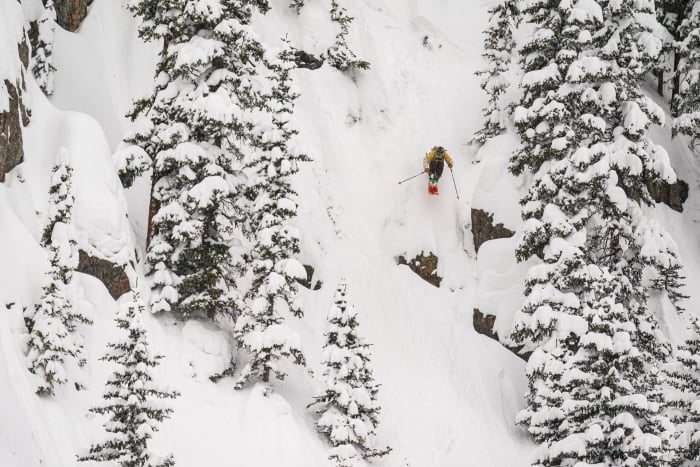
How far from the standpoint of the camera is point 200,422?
15.9 metres

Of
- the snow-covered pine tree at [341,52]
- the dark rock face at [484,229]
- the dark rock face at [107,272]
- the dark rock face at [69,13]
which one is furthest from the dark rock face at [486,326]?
the dark rock face at [69,13]

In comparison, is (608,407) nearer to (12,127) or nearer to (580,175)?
(580,175)

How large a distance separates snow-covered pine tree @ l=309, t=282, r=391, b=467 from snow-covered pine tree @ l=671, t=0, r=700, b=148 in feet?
54.8

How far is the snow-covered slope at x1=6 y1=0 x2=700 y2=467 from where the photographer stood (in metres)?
14.6

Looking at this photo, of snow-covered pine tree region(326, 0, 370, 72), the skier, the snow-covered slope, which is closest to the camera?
the snow-covered slope

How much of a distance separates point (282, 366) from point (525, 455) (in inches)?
328

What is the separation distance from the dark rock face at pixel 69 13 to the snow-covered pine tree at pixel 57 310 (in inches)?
430

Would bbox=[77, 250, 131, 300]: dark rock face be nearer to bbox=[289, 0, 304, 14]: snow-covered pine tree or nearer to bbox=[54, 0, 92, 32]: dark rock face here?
bbox=[54, 0, 92, 32]: dark rock face

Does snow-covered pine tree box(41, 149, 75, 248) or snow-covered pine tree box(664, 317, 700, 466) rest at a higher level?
snow-covered pine tree box(41, 149, 75, 248)

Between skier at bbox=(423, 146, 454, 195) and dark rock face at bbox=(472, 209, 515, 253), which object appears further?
skier at bbox=(423, 146, 454, 195)

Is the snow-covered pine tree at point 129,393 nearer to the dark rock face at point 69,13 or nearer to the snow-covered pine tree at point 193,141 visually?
the snow-covered pine tree at point 193,141

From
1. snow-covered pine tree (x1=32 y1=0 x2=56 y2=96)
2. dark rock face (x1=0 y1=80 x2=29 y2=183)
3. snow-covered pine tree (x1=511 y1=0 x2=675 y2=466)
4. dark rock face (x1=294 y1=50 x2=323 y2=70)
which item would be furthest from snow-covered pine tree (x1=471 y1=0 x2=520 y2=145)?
dark rock face (x1=0 y1=80 x2=29 y2=183)

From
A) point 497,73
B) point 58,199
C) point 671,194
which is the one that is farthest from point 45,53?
point 671,194

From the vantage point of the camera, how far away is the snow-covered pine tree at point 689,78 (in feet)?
83.0
